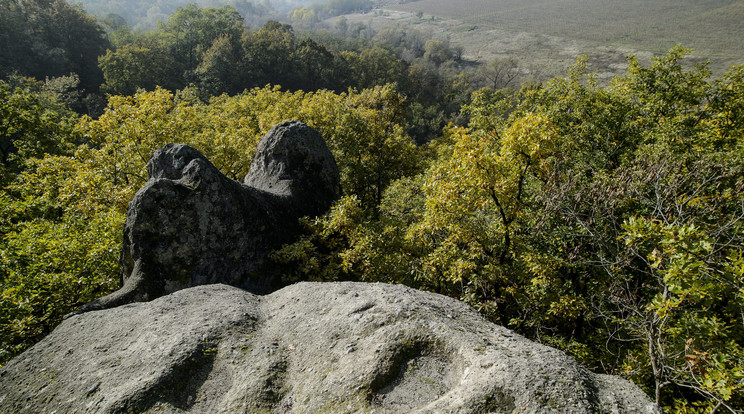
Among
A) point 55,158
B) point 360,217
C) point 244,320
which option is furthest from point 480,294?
point 55,158

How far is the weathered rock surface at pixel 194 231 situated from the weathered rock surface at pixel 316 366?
355cm

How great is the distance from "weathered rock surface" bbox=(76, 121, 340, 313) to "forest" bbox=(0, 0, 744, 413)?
118cm

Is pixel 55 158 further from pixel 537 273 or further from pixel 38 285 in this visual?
pixel 537 273

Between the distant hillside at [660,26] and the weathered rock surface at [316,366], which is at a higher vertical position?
the distant hillside at [660,26]

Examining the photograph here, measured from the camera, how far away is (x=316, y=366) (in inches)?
263

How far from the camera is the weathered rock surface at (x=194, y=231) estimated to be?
39.3 feet

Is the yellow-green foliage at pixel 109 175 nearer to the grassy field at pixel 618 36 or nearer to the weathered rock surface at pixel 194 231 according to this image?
the weathered rock surface at pixel 194 231

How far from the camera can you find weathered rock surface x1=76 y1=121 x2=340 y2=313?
1199cm

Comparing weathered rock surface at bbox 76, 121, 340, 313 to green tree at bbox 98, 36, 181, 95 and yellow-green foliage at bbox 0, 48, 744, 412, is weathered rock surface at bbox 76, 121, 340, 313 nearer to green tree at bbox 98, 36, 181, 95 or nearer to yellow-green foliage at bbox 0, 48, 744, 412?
yellow-green foliage at bbox 0, 48, 744, 412

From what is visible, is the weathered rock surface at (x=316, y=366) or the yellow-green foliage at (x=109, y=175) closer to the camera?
the weathered rock surface at (x=316, y=366)

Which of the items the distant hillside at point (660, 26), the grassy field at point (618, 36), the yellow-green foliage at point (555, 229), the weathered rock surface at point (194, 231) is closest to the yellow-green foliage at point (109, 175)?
the yellow-green foliage at point (555, 229)

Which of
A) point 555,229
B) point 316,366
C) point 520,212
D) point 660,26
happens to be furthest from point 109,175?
point 660,26

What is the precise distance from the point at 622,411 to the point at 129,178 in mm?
23121

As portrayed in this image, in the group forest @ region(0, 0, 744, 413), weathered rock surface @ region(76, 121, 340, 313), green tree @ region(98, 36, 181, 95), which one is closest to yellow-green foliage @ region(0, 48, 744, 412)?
forest @ region(0, 0, 744, 413)
